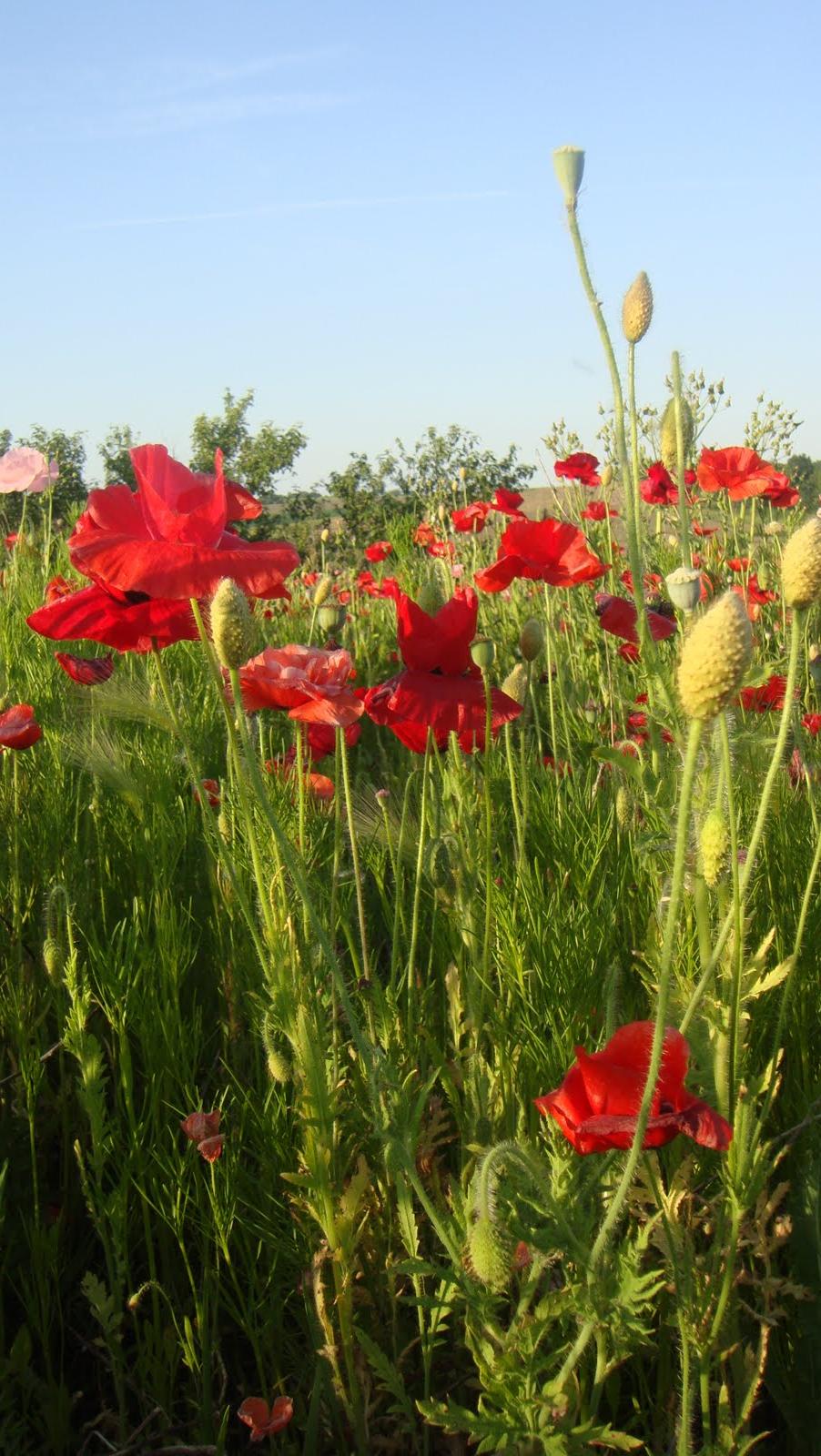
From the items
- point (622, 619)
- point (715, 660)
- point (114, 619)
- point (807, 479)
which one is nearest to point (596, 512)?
point (622, 619)

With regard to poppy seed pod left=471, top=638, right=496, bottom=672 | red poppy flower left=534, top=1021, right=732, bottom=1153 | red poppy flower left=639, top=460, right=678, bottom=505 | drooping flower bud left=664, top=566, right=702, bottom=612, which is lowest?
red poppy flower left=534, top=1021, right=732, bottom=1153

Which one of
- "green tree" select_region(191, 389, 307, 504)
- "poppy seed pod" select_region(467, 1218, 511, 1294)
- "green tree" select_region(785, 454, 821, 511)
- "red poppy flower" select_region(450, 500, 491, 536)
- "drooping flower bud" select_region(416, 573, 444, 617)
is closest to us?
"poppy seed pod" select_region(467, 1218, 511, 1294)

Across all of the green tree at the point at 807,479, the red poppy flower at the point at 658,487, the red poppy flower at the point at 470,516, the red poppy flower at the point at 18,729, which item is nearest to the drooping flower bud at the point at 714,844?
the red poppy flower at the point at 18,729

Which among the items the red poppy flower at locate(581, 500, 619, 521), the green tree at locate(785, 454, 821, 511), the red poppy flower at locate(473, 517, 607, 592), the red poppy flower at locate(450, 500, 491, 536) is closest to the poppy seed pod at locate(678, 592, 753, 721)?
the red poppy flower at locate(473, 517, 607, 592)

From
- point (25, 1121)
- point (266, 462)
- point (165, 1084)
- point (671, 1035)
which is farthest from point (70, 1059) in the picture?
point (266, 462)

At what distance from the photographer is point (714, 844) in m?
1.09

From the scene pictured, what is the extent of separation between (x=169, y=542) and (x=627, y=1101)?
2.21 ft

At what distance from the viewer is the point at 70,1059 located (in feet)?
5.51

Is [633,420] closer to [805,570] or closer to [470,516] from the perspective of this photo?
[805,570]

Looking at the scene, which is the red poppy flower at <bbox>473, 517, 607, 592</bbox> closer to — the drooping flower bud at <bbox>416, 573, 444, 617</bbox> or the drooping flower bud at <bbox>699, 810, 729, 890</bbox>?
the drooping flower bud at <bbox>416, 573, 444, 617</bbox>

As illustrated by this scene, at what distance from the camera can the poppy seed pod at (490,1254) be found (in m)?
0.90

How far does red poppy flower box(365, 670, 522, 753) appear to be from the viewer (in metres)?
1.45

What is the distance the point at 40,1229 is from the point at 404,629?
2.56 feet

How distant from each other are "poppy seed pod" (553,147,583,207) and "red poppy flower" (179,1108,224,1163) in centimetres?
98
